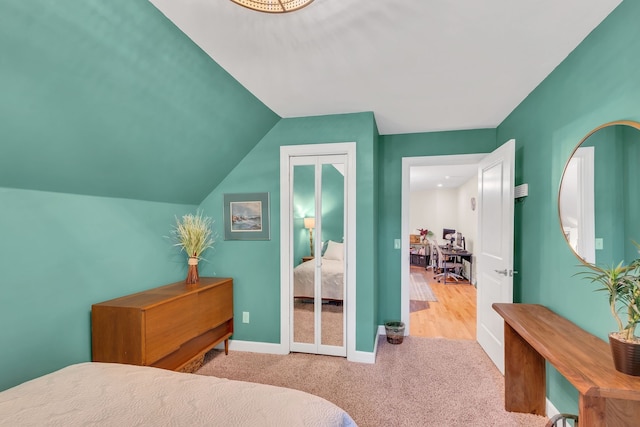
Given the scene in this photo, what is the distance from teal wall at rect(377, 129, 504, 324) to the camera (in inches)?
138

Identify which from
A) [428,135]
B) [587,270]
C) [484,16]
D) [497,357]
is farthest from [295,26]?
[497,357]

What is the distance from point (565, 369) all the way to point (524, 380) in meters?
1.10

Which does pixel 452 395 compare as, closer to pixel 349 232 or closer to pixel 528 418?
pixel 528 418

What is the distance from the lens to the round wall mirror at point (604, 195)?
1.35m

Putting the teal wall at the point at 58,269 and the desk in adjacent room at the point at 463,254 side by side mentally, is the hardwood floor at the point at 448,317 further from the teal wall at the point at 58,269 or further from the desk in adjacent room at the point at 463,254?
the teal wall at the point at 58,269

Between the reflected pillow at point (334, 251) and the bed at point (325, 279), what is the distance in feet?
0.08

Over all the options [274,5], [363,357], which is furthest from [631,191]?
[363,357]

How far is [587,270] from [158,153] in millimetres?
2883

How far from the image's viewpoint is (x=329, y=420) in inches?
46.3

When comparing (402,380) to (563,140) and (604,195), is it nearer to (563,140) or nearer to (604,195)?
(604,195)

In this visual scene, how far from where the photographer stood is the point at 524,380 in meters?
2.11

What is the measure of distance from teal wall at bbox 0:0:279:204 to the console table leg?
9.36ft

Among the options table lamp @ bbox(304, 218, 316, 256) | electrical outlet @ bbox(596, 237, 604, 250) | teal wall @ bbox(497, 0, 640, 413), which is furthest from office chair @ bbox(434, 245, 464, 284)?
electrical outlet @ bbox(596, 237, 604, 250)

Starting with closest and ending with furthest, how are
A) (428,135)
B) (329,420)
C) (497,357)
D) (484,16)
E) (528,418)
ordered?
(329,420), (484,16), (528,418), (497,357), (428,135)
